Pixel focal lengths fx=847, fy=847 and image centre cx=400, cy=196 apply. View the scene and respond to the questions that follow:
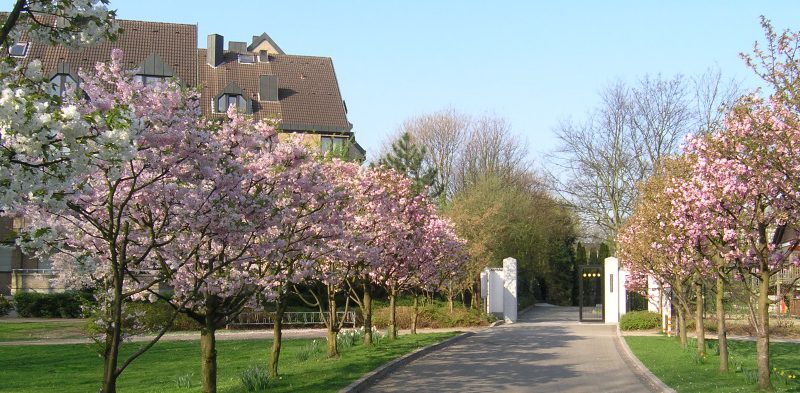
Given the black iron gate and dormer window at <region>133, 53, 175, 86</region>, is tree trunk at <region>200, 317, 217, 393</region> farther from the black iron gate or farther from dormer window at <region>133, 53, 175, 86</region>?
dormer window at <region>133, 53, 175, 86</region>

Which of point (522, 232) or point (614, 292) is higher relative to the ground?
point (522, 232)

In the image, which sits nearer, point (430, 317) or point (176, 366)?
point (176, 366)

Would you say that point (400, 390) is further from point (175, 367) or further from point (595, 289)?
point (595, 289)

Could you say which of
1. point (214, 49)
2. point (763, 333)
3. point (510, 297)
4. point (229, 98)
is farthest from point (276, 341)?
point (214, 49)

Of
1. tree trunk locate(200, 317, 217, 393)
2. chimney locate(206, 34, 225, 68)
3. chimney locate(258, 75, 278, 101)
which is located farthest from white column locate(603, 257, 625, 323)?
tree trunk locate(200, 317, 217, 393)

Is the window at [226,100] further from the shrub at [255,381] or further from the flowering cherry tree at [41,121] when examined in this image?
the flowering cherry tree at [41,121]

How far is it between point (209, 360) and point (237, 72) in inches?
1651

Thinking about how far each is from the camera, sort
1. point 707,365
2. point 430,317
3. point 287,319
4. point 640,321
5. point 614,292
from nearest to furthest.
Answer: point 707,365
point 640,321
point 430,317
point 287,319
point 614,292

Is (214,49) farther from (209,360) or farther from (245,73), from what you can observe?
(209,360)

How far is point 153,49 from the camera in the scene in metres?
49.8

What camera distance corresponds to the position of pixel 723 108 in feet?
44.0

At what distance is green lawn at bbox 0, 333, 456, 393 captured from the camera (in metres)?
15.2

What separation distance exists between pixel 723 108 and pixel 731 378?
17.3 ft

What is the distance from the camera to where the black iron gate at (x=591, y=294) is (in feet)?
134
